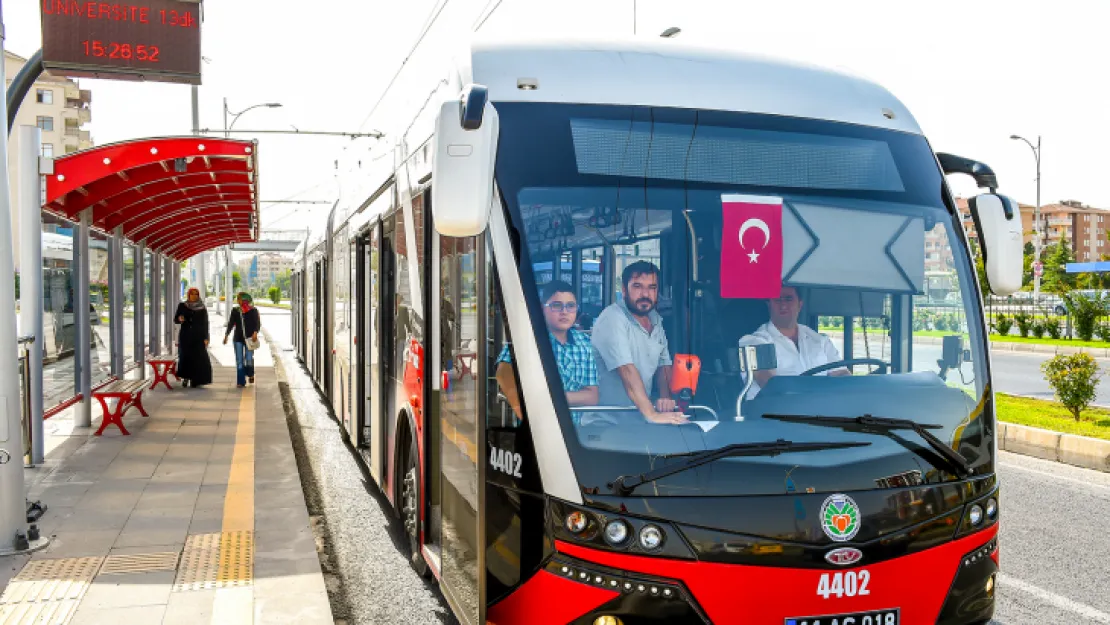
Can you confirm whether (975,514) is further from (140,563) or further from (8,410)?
(8,410)

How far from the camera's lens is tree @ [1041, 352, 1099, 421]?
11.7 metres

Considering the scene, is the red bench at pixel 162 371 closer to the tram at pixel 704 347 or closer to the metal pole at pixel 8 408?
the metal pole at pixel 8 408

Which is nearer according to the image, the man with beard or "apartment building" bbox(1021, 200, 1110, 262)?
the man with beard

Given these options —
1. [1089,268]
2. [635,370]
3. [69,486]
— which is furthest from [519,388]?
[1089,268]

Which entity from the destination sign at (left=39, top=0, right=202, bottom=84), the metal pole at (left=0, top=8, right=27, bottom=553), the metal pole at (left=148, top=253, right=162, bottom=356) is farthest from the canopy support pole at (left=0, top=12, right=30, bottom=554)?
the metal pole at (left=148, top=253, right=162, bottom=356)

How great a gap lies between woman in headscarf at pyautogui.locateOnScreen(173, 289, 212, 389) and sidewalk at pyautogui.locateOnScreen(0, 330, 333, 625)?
4.02m

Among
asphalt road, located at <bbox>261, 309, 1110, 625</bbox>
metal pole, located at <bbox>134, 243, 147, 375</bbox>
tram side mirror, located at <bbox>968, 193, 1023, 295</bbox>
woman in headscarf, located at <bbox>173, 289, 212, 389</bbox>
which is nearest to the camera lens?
tram side mirror, located at <bbox>968, 193, 1023, 295</bbox>

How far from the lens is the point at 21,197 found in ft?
29.2

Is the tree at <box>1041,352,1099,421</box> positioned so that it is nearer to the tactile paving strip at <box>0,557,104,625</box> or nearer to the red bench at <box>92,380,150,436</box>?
the tactile paving strip at <box>0,557,104,625</box>

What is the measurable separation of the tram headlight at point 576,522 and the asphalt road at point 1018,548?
2.21 meters

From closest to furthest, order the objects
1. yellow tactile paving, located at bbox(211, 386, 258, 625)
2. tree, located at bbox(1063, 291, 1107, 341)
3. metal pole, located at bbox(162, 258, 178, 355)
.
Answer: yellow tactile paving, located at bbox(211, 386, 258, 625) → metal pole, located at bbox(162, 258, 178, 355) → tree, located at bbox(1063, 291, 1107, 341)

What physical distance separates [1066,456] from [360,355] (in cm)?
680

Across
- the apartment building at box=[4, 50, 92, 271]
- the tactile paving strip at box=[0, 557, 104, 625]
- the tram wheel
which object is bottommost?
the tactile paving strip at box=[0, 557, 104, 625]

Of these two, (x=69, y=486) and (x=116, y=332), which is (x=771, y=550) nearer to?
(x=69, y=486)
